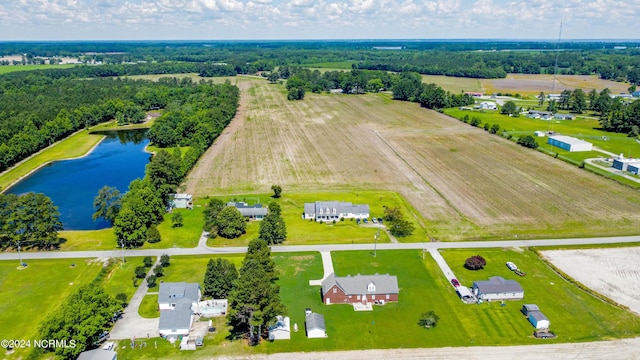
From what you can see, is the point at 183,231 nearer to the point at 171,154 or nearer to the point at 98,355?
the point at 98,355

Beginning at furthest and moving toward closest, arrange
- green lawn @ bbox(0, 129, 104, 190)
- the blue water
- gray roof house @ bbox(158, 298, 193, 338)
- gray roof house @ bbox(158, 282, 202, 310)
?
green lawn @ bbox(0, 129, 104, 190) → the blue water → gray roof house @ bbox(158, 282, 202, 310) → gray roof house @ bbox(158, 298, 193, 338)

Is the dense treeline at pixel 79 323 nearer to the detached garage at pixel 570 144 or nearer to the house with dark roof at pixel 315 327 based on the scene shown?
the house with dark roof at pixel 315 327

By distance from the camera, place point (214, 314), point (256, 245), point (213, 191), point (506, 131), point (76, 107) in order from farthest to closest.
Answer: point (76, 107) < point (506, 131) < point (213, 191) < point (256, 245) < point (214, 314)

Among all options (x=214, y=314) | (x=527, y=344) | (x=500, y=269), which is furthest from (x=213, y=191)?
(x=527, y=344)

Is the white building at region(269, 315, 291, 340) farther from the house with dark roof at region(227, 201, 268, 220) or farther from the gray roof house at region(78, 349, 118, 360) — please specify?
the house with dark roof at region(227, 201, 268, 220)

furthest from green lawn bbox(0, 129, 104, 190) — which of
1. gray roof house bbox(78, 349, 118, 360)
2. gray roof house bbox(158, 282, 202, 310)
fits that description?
gray roof house bbox(78, 349, 118, 360)

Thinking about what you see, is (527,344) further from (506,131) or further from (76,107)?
(76,107)

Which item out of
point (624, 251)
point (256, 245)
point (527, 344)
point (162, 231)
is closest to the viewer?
point (527, 344)
